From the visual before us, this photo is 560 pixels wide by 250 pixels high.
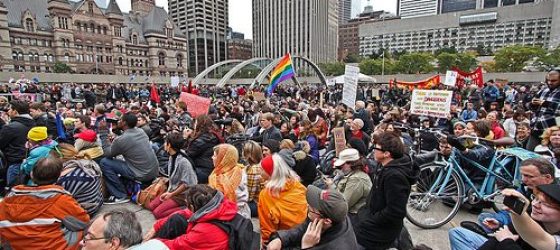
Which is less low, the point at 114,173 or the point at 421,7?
the point at 421,7

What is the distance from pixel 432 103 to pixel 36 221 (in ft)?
26.2

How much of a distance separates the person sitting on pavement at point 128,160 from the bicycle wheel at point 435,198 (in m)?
4.16

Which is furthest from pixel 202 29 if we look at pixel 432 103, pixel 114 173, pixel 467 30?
pixel 114 173

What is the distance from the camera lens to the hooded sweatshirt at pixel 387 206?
302 cm

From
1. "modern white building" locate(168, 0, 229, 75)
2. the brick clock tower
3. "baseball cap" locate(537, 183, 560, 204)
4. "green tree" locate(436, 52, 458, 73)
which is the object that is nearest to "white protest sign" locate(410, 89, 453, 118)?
"baseball cap" locate(537, 183, 560, 204)

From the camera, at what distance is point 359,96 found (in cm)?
1922

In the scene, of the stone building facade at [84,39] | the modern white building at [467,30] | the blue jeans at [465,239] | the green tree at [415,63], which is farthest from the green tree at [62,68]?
the modern white building at [467,30]

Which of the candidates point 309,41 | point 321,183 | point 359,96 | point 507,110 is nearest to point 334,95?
point 359,96

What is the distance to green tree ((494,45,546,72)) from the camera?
53438 millimetres

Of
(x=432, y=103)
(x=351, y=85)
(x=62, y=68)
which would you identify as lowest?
(x=432, y=103)

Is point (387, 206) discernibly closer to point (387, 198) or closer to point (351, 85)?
point (387, 198)

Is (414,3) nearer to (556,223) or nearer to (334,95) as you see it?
(334,95)

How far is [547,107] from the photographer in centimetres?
536

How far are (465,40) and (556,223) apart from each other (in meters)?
128
